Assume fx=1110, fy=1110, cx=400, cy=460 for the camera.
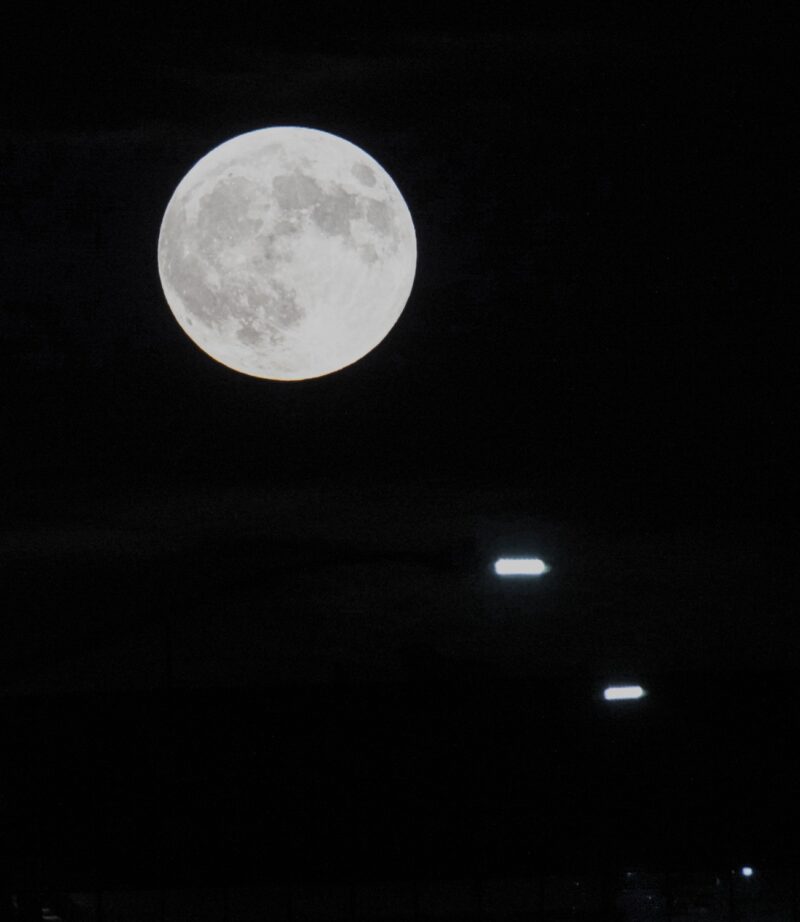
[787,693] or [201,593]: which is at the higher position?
[787,693]

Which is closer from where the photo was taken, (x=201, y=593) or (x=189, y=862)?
(x=201, y=593)

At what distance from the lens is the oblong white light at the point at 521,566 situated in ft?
29.6

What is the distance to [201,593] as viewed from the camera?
8.74 m

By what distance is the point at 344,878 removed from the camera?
22672 mm

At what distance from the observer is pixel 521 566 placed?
9219 millimetres

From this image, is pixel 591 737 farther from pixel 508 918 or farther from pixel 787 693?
pixel 508 918

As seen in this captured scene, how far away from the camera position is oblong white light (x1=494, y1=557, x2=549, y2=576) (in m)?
9.02

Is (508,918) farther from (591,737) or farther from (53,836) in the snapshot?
(53,836)

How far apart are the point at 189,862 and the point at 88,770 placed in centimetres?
312

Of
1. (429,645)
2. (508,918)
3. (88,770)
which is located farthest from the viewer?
(508,918)

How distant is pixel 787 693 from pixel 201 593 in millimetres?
16746

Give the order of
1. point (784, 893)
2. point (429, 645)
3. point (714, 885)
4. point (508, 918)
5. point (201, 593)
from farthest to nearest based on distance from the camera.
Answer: point (714, 885) → point (784, 893) → point (508, 918) → point (429, 645) → point (201, 593)

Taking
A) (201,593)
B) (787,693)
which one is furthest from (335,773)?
(201,593)

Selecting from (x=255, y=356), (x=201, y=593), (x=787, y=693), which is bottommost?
(x=201, y=593)
